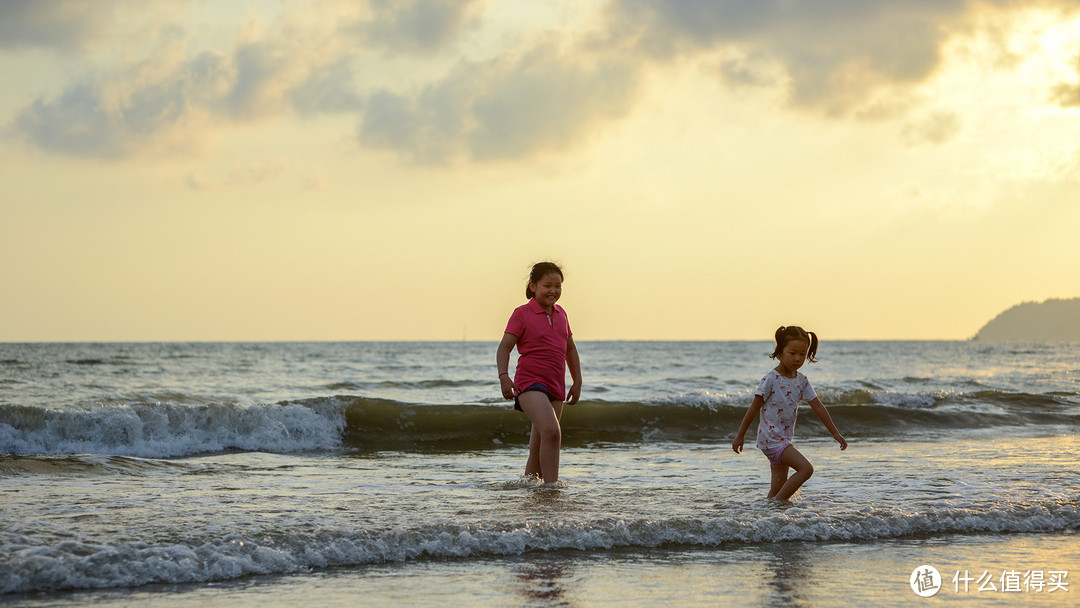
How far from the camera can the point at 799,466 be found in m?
6.21

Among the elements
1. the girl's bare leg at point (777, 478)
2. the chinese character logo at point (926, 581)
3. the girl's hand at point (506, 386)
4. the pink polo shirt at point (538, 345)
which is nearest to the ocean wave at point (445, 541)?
the girl's bare leg at point (777, 478)

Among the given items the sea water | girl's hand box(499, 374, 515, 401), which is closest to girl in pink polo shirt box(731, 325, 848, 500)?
the sea water

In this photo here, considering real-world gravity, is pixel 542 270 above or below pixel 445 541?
above

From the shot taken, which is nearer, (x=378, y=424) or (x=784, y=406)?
(x=784, y=406)

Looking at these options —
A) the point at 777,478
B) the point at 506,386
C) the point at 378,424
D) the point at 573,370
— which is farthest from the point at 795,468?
the point at 378,424

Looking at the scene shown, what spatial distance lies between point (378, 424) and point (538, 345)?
794 centimetres

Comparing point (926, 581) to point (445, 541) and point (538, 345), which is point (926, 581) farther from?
point (538, 345)

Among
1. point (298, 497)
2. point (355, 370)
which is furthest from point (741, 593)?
point (355, 370)

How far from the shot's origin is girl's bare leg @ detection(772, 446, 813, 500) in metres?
6.20

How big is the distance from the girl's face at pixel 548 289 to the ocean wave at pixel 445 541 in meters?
1.95

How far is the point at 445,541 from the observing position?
5.06 meters

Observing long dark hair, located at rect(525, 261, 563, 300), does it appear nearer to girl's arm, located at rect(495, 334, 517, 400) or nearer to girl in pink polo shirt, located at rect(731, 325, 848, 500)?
girl's arm, located at rect(495, 334, 517, 400)

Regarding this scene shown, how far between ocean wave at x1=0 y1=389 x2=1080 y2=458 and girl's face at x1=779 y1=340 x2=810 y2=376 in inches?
274

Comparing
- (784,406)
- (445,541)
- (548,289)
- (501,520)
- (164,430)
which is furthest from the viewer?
(164,430)
